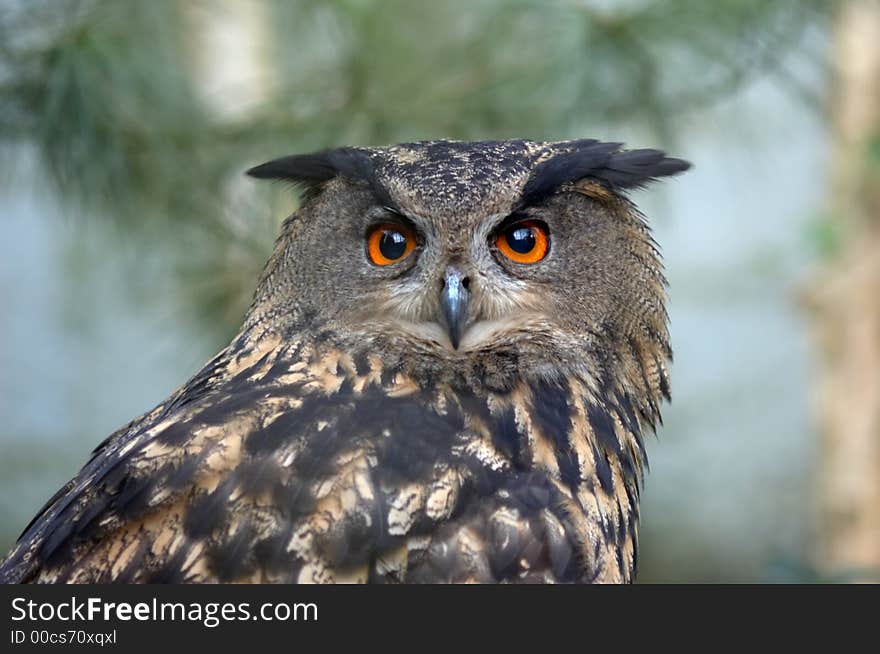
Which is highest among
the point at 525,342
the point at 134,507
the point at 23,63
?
the point at 23,63

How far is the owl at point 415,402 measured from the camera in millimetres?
1261

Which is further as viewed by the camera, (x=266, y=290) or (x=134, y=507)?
(x=266, y=290)

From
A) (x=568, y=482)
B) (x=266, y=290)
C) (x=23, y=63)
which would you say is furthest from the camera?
(x=23, y=63)

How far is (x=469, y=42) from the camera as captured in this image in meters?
3.21

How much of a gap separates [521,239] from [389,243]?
0.64 ft

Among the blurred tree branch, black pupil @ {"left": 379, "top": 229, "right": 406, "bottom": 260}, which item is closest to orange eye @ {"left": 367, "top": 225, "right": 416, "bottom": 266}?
black pupil @ {"left": 379, "top": 229, "right": 406, "bottom": 260}

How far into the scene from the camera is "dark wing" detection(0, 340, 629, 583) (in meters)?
1.24

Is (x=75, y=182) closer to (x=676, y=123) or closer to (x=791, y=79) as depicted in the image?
(x=676, y=123)

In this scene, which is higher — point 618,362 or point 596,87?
point 596,87

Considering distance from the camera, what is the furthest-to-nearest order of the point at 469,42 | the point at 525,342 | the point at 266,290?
1. the point at 469,42
2. the point at 266,290
3. the point at 525,342

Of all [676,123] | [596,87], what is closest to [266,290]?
[596,87]

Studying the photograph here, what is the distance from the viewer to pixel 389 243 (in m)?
A: 1.56

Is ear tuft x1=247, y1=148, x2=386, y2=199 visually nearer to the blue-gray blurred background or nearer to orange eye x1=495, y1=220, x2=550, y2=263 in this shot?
orange eye x1=495, y1=220, x2=550, y2=263

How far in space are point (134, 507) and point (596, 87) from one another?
6.43ft
